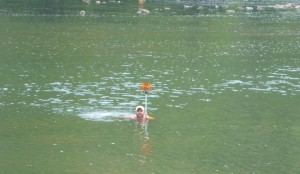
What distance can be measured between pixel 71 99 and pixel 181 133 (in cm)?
1492

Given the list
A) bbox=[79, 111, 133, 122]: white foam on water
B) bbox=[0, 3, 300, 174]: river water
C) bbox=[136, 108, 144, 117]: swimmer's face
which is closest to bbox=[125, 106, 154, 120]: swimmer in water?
bbox=[136, 108, 144, 117]: swimmer's face

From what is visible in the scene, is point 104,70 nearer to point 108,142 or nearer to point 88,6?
point 108,142

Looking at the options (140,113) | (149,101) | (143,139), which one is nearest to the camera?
(143,139)

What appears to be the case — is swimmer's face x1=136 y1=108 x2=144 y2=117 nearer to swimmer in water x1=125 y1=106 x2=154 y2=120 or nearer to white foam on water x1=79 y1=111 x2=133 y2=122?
swimmer in water x1=125 y1=106 x2=154 y2=120

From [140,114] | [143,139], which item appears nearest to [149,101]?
[140,114]

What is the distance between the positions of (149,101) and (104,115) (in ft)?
26.1

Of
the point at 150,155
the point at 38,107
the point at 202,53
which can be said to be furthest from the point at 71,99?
the point at 202,53

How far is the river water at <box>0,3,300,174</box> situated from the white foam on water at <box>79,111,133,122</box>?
3.3 inches

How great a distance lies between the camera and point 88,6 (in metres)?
181

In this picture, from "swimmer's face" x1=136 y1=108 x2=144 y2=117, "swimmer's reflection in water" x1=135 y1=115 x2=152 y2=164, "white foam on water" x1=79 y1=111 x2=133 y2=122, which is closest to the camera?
"swimmer's reflection in water" x1=135 y1=115 x2=152 y2=164

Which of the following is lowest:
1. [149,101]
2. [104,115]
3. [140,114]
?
[149,101]

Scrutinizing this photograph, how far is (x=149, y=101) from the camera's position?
6425 cm

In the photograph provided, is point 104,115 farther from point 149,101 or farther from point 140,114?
point 149,101

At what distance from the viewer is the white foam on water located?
183ft
